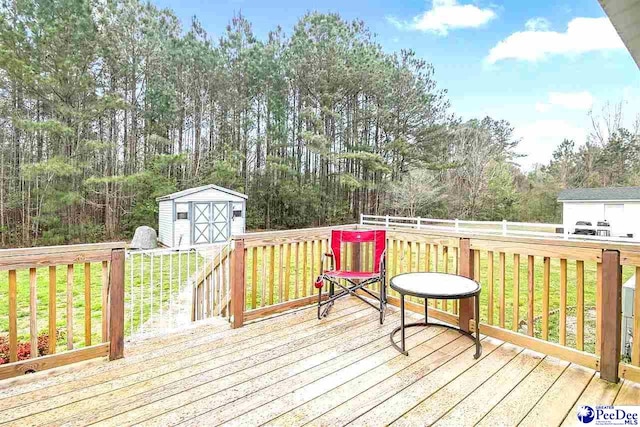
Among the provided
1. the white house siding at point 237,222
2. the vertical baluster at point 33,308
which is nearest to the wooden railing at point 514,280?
the vertical baluster at point 33,308

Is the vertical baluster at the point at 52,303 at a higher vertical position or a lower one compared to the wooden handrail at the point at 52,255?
lower

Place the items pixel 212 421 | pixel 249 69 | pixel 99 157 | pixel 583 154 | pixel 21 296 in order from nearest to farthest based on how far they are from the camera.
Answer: pixel 212 421 < pixel 21 296 < pixel 99 157 < pixel 249 69 < pixel 583 154

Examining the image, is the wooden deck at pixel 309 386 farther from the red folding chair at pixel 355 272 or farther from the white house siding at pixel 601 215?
the white house siding at pixel 601 215

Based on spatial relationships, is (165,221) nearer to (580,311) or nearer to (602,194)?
(580,311)

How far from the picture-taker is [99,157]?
444 inches

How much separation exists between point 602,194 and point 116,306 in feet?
50.5

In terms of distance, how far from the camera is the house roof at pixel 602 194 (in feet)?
37.5

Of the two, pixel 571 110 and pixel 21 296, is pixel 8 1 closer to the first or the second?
pixel 21 296

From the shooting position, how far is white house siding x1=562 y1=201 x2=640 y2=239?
1134 centimetres

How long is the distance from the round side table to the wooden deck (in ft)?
0.38

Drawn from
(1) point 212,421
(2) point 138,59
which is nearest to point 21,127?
(2) point 138,59

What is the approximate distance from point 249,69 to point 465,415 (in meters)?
14.6

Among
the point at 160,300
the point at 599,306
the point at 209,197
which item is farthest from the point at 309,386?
the point at 209,197

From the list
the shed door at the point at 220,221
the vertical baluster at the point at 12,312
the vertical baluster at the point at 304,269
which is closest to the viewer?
the vertical baluster at the point at 12,312
